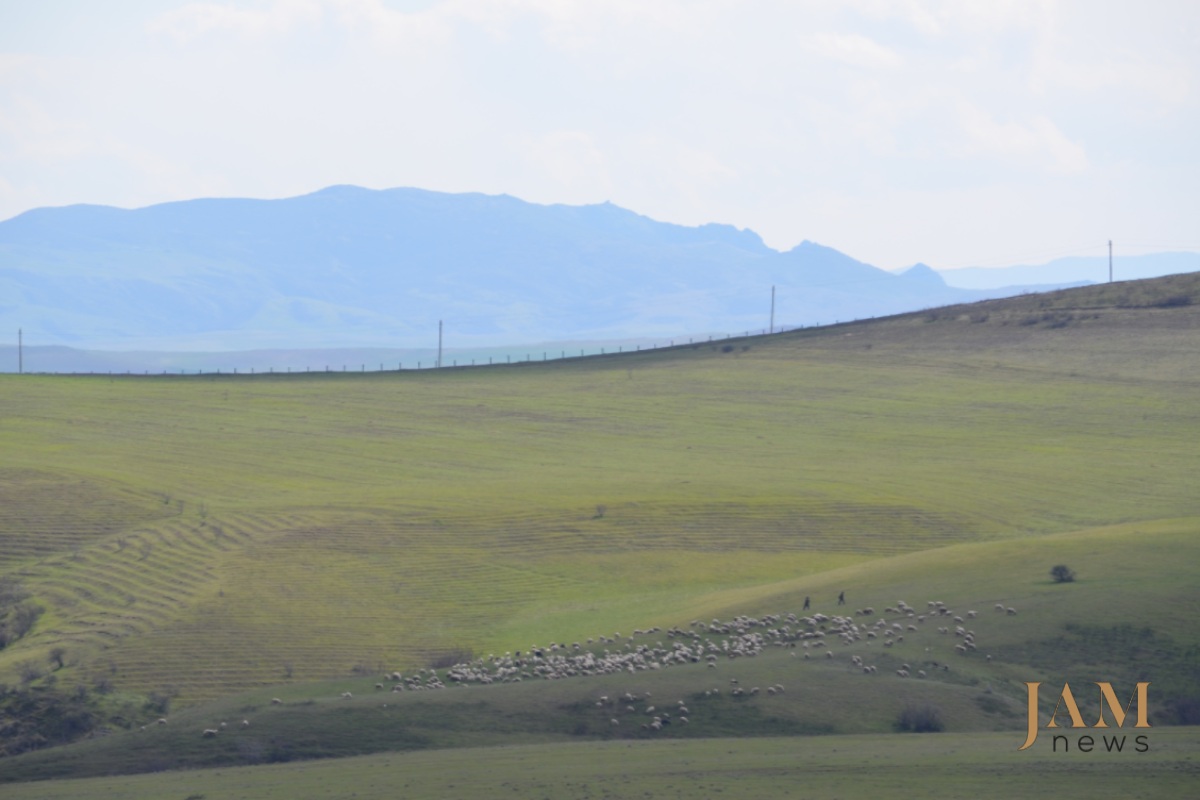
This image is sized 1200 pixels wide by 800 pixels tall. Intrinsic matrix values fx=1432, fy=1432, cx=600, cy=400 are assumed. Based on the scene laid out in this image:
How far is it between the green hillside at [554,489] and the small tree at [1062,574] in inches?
16.7

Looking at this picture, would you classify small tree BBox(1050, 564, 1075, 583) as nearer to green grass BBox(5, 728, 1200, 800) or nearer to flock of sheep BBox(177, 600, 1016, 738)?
flock of sheep BBox(177, 600, 1016, 738)

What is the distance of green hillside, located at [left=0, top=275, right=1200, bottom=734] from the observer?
37.3 m

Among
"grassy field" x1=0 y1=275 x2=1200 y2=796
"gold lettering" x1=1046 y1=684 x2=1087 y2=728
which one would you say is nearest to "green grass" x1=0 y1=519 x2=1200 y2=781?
"grassy field" x1=0 y1=275 x2=1200 y2=796

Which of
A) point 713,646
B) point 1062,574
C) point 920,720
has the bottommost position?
point 920,720

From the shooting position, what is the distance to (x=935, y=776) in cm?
2028

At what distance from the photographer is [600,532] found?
49.5 m

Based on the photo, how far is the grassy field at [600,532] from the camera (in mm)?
25547

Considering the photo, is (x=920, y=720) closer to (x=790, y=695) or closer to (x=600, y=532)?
(x=790, y=695)

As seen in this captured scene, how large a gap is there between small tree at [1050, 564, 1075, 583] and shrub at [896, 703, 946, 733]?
10.5 metres

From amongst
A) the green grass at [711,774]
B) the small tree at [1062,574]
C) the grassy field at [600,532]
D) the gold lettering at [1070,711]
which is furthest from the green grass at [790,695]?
the green grass at [711,774]


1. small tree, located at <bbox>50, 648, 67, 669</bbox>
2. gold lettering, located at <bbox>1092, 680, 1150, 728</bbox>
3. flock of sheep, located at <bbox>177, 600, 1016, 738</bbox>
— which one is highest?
flock of sheep, located at <bbox>177, 600, 1016, 738</bbox>

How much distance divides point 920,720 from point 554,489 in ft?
108
